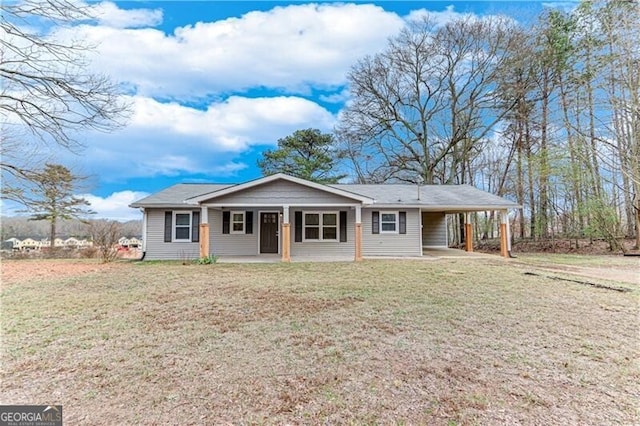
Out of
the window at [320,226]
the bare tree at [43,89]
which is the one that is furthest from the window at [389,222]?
the bare tree at [43,89]

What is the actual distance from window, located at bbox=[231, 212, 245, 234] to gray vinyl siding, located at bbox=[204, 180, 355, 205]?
159 centimetres

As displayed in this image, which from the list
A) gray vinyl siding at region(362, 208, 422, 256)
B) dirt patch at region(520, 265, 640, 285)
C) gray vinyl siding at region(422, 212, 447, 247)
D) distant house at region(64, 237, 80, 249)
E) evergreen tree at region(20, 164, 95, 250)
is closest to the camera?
evergreen tree at region(20, 164, 95, 250)

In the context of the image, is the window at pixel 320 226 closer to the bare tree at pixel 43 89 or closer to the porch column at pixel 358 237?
the porch column at pixel 358 237

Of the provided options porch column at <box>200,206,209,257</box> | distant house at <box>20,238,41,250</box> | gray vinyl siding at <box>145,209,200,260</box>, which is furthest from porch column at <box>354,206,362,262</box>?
distant house at <box>20,238,41,250</box>

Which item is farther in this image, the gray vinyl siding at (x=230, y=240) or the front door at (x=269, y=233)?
the front door at (x=269, y=233)

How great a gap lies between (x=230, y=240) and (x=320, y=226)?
→ 154 inches

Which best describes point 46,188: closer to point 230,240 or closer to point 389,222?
point 230,240

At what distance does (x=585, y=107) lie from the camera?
1259 centimetres

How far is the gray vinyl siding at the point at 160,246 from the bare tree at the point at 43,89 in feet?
19.2

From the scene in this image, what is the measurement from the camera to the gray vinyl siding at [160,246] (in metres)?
13.3

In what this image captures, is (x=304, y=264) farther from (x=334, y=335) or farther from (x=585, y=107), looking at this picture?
(x=585, y=107)

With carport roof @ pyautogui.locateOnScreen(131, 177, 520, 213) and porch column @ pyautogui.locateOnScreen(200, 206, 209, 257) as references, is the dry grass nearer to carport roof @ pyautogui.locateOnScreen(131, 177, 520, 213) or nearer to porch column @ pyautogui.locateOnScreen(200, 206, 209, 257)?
porch column @ pyautogui.locateOnScreen(200, 206, 209, 257)

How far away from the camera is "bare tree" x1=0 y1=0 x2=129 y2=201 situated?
19.9 ft

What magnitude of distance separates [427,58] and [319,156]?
10.3 meters
